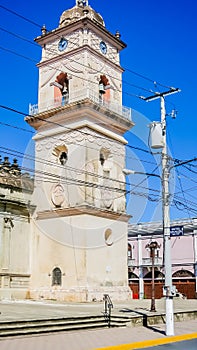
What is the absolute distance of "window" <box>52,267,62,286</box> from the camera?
25.5m

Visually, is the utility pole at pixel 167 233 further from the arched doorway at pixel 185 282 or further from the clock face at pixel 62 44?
the arched doorway at pixel 185 282

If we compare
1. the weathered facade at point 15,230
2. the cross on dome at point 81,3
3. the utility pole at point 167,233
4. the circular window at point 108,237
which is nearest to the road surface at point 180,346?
the utility pole at point 167,233

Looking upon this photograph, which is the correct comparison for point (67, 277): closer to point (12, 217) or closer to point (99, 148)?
point (12, 217)

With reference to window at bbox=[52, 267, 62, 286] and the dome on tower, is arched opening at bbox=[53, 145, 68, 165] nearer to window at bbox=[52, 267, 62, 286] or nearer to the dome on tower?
window at bbox=[52, 267, 62, 286]

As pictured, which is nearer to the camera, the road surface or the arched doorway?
the road surface

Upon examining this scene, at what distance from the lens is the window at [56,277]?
1006 inches

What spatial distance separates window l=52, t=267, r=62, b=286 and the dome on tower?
15134 mm

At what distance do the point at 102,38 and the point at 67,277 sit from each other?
49.2ft

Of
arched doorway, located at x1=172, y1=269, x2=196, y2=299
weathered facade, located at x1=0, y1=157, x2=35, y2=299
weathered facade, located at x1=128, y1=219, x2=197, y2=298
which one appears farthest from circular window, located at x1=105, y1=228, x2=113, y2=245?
arched doorway, located at x1=172, y1=269, x2=196, y2=299

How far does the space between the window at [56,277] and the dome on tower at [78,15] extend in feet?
49.7

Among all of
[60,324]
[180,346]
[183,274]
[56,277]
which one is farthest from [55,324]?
[183,274]

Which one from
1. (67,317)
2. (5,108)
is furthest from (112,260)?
(5,108)

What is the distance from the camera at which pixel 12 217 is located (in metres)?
26.4

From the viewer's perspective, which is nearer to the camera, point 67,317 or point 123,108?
point 67,317
